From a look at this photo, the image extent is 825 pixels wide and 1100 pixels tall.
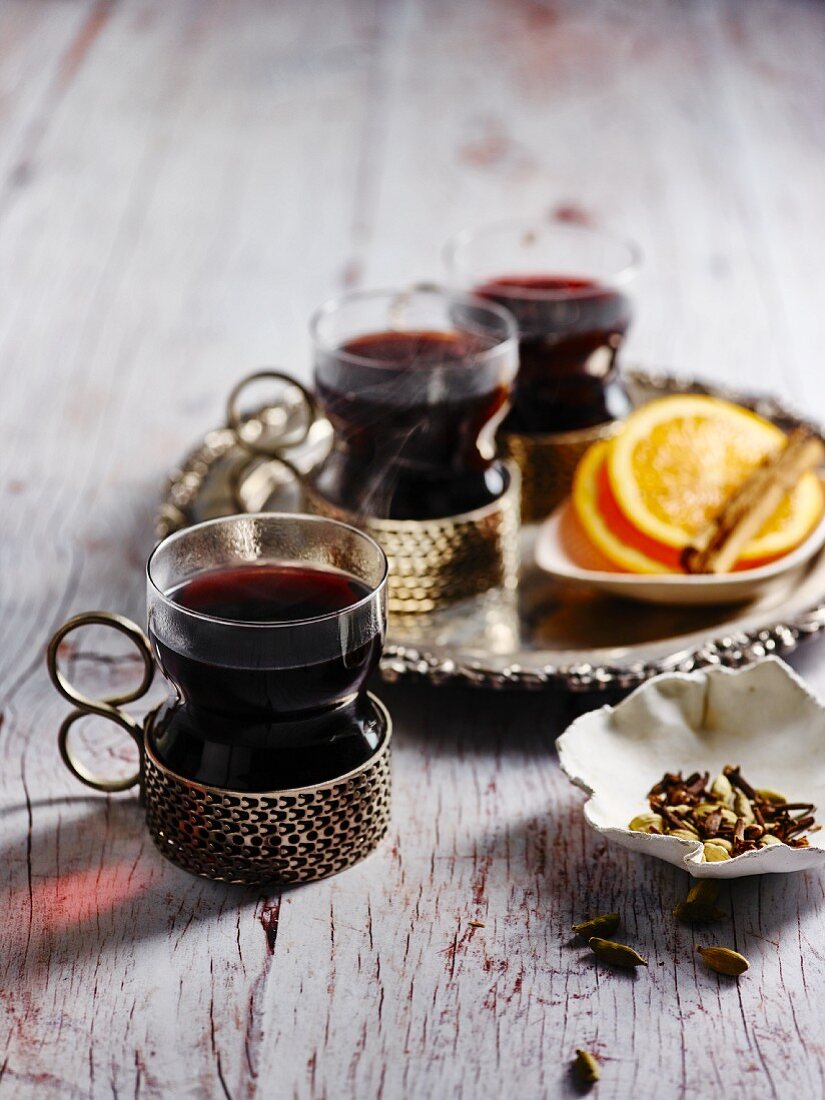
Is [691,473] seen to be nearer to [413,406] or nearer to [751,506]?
[751,506]

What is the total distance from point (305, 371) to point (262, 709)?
1182mm

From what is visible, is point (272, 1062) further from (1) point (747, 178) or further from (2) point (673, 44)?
(2) point (673, 44)

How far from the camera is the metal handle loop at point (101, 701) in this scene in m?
1.21

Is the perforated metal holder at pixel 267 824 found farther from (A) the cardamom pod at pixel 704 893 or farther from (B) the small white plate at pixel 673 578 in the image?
(B) the small white plate at pixel 673 578

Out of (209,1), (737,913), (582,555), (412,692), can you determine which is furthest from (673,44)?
(737,913)

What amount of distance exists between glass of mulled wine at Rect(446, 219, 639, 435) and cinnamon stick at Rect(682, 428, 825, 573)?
0.85 ft

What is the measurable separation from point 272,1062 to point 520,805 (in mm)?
384

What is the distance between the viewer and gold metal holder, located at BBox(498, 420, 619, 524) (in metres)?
1.83

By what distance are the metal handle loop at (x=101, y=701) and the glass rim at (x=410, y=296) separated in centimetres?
45

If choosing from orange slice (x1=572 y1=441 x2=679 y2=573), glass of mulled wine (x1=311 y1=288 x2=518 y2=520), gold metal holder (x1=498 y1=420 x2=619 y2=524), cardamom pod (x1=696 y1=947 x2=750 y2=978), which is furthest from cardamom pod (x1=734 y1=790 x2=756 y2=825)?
gold metal holder (x1=498 y1=420 x2=619 y2=524)

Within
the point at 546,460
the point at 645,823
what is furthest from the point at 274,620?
the point at 546,460

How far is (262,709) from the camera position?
118 centimetres

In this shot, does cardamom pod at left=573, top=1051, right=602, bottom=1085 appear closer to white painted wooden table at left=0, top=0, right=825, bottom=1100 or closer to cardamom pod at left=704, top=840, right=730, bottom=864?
white painted wooden table at left=0, top=0, right=825, bottom=1100

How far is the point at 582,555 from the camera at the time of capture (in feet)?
5.46
